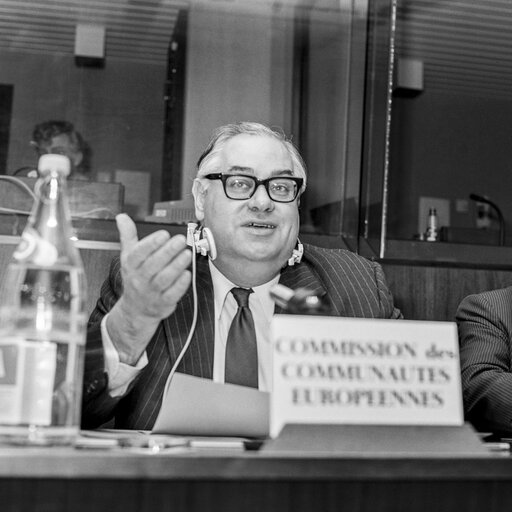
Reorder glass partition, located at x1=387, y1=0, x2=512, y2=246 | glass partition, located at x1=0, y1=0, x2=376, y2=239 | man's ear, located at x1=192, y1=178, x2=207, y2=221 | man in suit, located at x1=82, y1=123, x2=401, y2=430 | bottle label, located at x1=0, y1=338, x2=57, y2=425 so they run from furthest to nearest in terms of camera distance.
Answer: glass partition, located at x1=387, y1=0, x2=512, y2=246 → glass partition, located at x1=0, y1=0, x2=376, y2=239 → man's ear, located at x1=192, y1=178, x2=207, y2=221 → man in suit, located at x1=82, y1=123, x2=401, y2=430 → bottle label, located at x1=0, y1=338, x2=57, y2=425

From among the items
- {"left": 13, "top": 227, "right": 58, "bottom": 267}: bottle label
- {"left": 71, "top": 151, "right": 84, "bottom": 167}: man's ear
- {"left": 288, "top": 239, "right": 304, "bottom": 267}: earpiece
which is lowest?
{"left": 13, "top": 227, "right": 58, "bottom": 267}: bottle label

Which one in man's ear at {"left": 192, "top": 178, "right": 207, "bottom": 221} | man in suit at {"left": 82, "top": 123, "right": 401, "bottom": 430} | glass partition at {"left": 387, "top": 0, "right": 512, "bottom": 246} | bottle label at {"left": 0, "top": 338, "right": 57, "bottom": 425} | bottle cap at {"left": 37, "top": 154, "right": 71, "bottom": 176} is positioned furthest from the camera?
glass partition at {"left": 387, "top": 0, "right": 512, "bottom": 246}

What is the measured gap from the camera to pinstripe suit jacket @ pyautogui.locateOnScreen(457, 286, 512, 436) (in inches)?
56.2

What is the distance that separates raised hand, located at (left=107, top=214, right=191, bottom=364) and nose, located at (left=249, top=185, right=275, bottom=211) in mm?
481

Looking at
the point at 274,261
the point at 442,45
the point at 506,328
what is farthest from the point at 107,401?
the point at 442,45

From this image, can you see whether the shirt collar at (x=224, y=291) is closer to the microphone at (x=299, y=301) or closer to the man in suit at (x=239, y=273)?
the man in suit at (x=239, y=273)

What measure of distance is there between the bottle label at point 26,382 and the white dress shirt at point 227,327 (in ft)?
1.44

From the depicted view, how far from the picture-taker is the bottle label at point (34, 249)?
82 centimetres

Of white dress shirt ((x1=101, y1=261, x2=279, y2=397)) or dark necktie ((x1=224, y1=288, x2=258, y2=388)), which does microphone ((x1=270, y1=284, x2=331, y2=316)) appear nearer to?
white dress shirt ((x1=101, y1=261, x2=279, y2=397))

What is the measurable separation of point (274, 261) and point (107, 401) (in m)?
0.47

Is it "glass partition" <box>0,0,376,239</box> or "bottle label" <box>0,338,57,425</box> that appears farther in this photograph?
"glass partition" <box>0,0,376,239</box>

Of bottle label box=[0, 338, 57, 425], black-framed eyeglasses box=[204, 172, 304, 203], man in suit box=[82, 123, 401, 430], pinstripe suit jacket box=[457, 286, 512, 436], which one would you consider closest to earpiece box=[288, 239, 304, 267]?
man in suit box=[82, 123, 401, 430]

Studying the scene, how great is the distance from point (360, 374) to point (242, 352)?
0.71 metres

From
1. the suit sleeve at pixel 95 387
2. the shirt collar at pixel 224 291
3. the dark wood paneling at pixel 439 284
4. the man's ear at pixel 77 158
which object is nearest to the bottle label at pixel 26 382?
the suit sleeve at pixel 95 387
